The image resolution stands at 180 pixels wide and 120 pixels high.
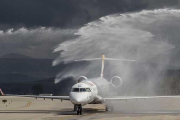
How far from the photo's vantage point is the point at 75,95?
42469 millimetres

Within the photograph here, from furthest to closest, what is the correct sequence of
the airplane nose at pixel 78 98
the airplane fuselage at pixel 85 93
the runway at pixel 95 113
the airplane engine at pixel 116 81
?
the airplane engine at pixel 116 81 → the airplane fuselage at pixel 85 93 → the airplane nose at pixel 78 98 → the runway at pixel 95 113

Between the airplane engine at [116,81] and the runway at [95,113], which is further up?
the airplane engine at [116,81]

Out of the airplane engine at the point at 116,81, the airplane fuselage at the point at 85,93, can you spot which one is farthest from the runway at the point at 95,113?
the airplane engine at the point at 116,81

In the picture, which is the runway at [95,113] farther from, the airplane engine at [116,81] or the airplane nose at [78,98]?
the airplane engine at [116,81]

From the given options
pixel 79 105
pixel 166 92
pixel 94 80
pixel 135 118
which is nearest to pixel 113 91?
pixel 94 80

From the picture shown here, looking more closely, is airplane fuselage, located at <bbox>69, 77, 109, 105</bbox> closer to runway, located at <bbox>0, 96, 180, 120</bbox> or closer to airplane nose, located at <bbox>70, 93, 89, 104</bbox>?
airplane nose, located at <bbox>70, 93, 89, 104</bbox>

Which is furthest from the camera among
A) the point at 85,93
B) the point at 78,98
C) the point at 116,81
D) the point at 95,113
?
the point at 116,81

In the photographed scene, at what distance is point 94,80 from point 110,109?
4.72 metres

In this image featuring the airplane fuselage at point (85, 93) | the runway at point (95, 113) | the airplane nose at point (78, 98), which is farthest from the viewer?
the airplane fuselage at point (85, 93)

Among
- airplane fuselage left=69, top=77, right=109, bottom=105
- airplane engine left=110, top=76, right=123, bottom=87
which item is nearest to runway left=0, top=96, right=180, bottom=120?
airplane fuselage left=69, top=77, right=109, bottom=105

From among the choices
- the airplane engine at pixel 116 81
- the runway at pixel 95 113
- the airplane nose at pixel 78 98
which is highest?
the airplane engine at pixel 116 81

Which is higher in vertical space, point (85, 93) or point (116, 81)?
point (116, 81)

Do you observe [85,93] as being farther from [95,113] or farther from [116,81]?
[116,81]

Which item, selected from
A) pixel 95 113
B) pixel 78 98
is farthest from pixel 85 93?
pixel 95 113
